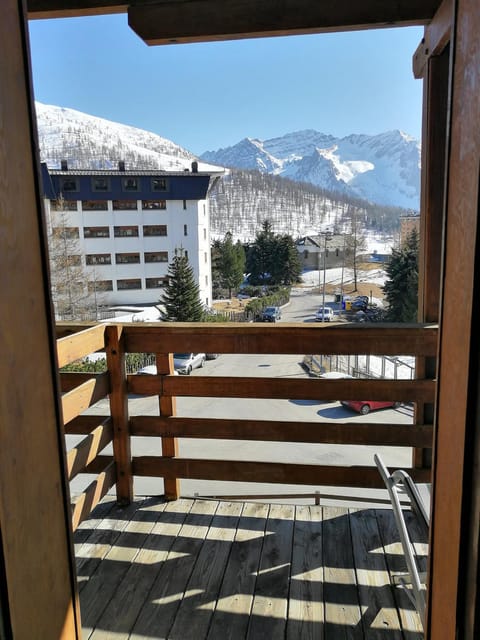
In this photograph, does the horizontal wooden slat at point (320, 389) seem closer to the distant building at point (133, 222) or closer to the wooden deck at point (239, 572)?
the wooden deck at point (239, 572)

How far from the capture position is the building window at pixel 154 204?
28.4 metres

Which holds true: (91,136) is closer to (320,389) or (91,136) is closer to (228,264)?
(228,264)

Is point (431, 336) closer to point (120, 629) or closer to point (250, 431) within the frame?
point (250, 431)

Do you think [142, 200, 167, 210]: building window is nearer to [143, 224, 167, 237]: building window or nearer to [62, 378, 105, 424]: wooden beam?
[143, 224, 167, 237]: building window

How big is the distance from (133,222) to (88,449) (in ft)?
92.4

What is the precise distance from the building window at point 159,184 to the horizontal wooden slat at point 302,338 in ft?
90.2

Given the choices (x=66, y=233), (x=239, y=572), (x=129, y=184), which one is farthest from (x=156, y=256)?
(x=239, y=572)

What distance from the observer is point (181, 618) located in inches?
57.4

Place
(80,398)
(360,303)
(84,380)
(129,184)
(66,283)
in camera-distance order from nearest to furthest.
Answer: (80,398) → (84,380) → (66,283) → (360,303) → (129,184)

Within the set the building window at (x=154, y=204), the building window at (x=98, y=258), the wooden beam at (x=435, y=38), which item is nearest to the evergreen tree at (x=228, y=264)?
the building window at (x=154, y=204)

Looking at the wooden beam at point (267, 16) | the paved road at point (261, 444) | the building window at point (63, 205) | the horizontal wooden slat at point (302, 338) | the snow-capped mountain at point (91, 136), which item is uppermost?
the snow-capped mountain at point (91, 136)

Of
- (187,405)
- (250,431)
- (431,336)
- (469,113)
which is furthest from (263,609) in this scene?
(187,405)

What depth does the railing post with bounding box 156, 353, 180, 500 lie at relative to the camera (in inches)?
82.0

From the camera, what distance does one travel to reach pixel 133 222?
28.7 meters
